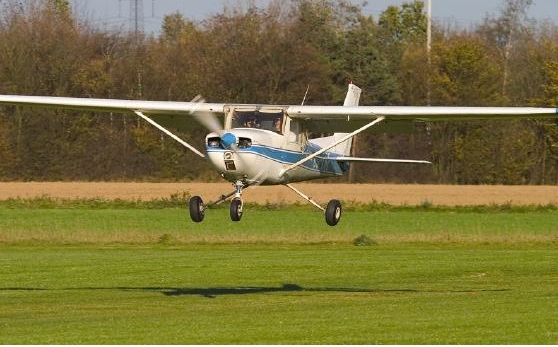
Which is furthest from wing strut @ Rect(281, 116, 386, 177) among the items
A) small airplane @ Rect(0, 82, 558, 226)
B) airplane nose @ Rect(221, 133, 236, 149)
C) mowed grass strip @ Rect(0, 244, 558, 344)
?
mowed grass strip @ Rect(0, 244, 558, 344)

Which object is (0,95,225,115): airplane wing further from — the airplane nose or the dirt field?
the dirt field

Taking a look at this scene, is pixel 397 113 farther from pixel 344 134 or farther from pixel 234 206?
pixel 234 206

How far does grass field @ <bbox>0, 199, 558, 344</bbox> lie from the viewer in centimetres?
2158

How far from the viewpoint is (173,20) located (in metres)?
123

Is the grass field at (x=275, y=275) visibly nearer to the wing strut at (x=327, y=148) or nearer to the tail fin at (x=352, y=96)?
the wing strut at (x=327, y=148)

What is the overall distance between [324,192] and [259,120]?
33861 millimetres

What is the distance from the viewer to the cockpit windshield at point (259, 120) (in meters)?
23.8

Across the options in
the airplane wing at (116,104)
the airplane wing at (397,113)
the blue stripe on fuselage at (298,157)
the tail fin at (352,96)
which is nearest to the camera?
the blue stripe on fuselage at (298,157)

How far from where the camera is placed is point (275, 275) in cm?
3350

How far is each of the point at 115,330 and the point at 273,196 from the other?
35320 mm

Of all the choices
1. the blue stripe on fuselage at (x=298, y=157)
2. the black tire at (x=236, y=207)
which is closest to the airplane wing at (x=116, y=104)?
the blue stripe on fuselage at (x=298, y=157)

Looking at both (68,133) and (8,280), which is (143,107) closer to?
(8,280)

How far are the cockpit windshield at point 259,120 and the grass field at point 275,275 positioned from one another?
3415mm

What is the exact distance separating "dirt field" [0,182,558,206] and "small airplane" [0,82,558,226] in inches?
1062
